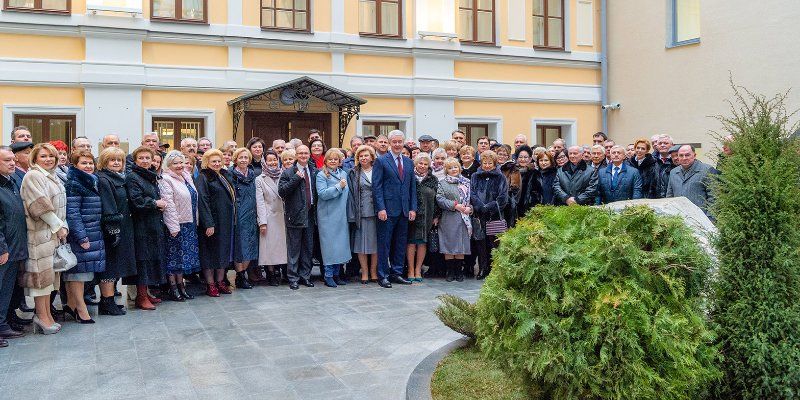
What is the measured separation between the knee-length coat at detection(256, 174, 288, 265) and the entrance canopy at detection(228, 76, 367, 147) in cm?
485

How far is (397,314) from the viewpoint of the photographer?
8008 mm

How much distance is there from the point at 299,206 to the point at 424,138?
10.4ft

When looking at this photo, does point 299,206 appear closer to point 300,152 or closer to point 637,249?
point 300,152

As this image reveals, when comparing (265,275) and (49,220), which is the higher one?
(49,220)

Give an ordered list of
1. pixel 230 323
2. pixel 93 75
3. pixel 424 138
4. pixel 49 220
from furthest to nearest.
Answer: pixel 93 75 < pixel 424 138 < pixel 230 323 < pixel 49 220

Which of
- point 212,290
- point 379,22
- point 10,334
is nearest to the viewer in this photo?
point 10,334

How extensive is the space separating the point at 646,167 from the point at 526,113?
738 cm

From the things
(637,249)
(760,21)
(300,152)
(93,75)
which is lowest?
(637,249)

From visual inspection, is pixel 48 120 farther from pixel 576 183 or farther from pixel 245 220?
pixel 576 183

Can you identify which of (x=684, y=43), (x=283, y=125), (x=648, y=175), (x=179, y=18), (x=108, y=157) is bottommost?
(x=648, y=175)

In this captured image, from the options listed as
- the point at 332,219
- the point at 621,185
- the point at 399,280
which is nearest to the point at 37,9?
the point at 332,219

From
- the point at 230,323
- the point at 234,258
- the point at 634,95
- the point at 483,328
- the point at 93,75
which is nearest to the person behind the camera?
the point at 483,328

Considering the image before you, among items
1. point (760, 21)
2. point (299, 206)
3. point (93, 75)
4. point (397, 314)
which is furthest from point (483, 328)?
point (760, 21)

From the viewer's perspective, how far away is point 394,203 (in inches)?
388
